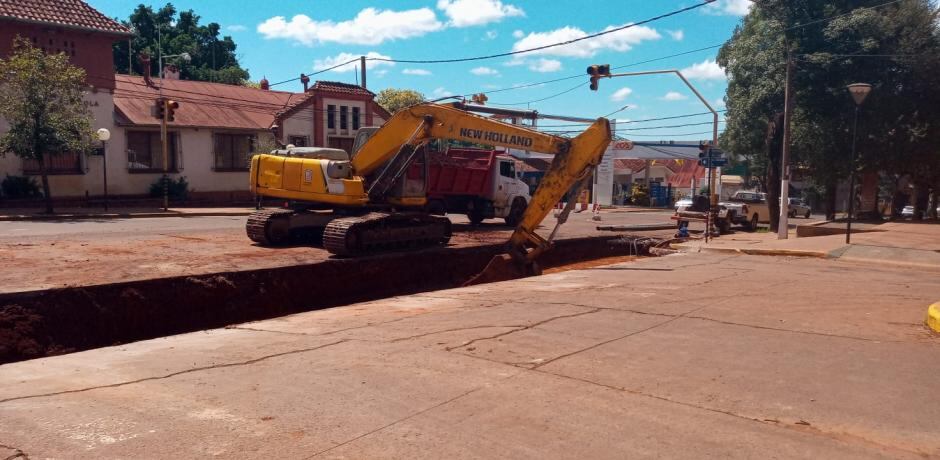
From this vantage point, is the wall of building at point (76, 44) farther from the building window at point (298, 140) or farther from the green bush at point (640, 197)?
the green bush at point (640, 197)

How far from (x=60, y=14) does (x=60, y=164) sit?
→ 6.15m

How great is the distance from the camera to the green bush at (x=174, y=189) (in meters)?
33.2

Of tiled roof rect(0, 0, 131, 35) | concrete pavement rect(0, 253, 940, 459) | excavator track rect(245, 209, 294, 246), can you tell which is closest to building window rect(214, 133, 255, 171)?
tiled roof rect(0, 0, 131, 35)

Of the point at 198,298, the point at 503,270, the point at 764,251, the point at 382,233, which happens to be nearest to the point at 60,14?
the point at 382,233

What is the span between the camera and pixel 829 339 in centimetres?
758

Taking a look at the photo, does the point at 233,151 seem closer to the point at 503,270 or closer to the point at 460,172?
the point at 460,172

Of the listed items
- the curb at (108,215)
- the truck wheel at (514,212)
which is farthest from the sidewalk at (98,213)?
the truck wheel at (514,212)

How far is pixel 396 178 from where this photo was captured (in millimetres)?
15953

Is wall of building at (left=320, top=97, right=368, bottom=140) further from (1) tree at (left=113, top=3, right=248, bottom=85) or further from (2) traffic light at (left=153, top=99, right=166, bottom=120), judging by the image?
(1) tree at (left=113, top=3, right=248, bottom=85)

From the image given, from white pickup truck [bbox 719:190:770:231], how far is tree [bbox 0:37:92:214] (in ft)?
79.1

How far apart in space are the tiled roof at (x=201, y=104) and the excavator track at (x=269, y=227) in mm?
19537

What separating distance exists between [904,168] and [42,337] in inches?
1137

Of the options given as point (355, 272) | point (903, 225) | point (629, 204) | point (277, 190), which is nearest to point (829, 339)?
point (355, 272)

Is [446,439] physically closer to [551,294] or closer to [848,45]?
[551,294]
